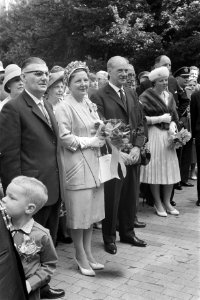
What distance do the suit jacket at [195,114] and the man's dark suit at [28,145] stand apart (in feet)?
12.3

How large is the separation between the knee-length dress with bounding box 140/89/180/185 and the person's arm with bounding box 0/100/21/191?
10.2 ft

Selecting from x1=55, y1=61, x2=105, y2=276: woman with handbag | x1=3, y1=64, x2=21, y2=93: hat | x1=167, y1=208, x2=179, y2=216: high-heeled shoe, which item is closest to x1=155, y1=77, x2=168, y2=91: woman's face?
x1=167, y1=208, x2=179, y2=216: high-heeled shoe

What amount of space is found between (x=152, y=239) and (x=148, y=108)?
6.25ft

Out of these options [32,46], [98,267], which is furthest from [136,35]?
[98,267]

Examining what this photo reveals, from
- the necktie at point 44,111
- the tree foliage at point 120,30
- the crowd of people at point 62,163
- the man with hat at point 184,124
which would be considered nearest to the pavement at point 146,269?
the crowd of people at point 62,163

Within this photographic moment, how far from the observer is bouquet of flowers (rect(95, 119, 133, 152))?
4.41 meters

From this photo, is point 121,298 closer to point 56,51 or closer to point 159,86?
point 159,86

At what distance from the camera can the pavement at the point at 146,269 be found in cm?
411

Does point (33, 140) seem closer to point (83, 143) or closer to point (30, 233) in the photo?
point (83, 143)

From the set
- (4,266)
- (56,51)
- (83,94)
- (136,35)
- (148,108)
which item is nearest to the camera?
(4,266)

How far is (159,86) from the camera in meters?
6.47

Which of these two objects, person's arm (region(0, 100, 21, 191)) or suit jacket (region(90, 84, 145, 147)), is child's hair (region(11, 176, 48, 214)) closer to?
person's arm (region(0, 100, 21, 191))

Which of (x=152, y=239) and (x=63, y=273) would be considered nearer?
(x=63, y=273)

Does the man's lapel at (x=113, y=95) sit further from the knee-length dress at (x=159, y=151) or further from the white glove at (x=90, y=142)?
the knee-length dress at (x=159, y=151)
